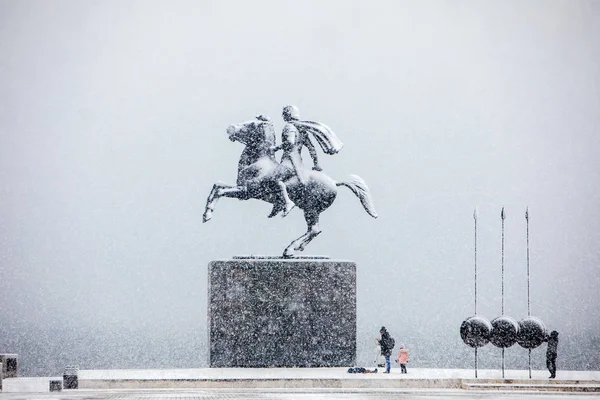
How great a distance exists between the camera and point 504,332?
21.9m

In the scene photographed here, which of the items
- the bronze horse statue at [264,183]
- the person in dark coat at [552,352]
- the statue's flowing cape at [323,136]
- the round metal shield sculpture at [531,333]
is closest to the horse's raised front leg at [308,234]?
the bronze horse statue at [264,183]

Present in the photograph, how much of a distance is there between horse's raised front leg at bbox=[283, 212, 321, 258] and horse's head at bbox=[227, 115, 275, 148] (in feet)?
5.46

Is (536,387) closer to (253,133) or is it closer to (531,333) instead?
(531,333)

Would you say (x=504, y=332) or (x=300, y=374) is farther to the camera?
(x=504, y=332)

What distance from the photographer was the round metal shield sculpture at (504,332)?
71.8 feet

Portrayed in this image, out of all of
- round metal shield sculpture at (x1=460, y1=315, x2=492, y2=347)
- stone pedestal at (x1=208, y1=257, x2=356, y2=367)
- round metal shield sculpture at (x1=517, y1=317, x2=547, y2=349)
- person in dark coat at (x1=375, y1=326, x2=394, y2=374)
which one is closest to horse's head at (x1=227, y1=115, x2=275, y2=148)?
stone pedestal at (x1=208, y1=257, x2=356, y2=367)

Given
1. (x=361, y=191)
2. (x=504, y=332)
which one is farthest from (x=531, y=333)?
(x=361, y=191)

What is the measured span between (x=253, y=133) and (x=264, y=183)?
1.01m

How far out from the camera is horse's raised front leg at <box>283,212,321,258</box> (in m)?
23.9

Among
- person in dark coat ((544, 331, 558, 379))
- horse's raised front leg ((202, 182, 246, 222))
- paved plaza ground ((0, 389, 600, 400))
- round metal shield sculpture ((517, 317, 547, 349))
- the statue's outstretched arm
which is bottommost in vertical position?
paved plaza ground ((0, 389, 600, 400))

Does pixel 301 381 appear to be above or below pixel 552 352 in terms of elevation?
below

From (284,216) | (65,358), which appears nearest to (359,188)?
(284,216)

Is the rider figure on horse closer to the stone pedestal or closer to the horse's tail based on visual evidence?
the horse's tail

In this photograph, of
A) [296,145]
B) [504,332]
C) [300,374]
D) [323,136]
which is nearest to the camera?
[300,374]
